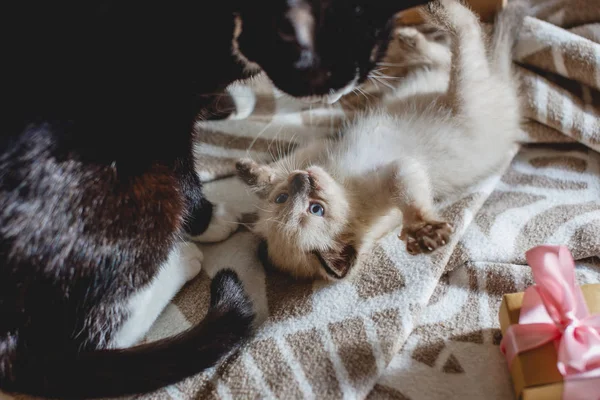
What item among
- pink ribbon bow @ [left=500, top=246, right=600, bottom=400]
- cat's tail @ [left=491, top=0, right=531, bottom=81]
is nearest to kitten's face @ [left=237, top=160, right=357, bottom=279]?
pink ribbon bow @ [left=500, top=246, right=600, bottom=400]

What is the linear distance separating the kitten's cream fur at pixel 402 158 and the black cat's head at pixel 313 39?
347mm

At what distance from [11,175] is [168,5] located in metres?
0.40

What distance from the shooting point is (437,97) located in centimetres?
150

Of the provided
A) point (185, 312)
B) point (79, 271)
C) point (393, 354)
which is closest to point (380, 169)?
point (393, 354)

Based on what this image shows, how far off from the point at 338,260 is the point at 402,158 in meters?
0.30

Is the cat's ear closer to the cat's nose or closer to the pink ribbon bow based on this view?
the cat's nose

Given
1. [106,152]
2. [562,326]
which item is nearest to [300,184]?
[106,152]

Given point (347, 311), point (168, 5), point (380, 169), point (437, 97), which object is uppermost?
point (168, 5)

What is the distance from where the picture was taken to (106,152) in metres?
1.04

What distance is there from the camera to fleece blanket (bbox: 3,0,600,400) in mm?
1095

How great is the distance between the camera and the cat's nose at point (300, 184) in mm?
1312

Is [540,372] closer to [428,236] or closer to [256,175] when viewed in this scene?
[428,236]

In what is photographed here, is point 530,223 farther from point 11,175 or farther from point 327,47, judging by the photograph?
point 11,175

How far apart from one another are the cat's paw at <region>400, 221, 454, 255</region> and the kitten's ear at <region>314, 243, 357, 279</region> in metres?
0.17
